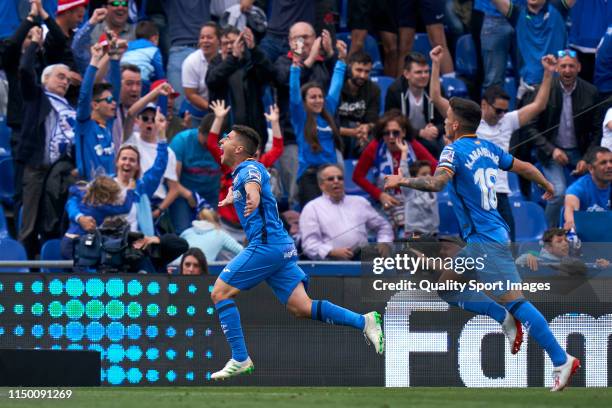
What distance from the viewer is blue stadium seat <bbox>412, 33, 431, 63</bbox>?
16.6 metres

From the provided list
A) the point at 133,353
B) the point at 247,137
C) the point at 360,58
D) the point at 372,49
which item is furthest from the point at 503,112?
the point at 133,353

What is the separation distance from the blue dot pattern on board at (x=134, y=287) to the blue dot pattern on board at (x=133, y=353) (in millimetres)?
475

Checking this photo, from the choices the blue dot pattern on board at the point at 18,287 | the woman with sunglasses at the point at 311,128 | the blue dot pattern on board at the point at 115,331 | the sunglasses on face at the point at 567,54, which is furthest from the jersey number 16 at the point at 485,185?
the sunglasses on face at the point at 567,54

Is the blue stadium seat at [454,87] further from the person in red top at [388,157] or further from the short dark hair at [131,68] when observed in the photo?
the short dark hair at [131,68]

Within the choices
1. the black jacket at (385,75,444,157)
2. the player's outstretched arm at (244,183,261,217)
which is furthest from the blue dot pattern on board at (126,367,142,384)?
the black jacket at (385,75,444,157)

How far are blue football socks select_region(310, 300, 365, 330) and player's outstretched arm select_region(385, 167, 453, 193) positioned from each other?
3.91ft

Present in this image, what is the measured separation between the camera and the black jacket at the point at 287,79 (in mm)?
14523

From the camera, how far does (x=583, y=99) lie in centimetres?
1468

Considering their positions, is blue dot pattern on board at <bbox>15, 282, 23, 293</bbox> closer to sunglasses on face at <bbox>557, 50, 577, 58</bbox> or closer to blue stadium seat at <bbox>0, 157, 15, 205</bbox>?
blue stadium seat at <bbox>0, 157, 15, 205</bbox>

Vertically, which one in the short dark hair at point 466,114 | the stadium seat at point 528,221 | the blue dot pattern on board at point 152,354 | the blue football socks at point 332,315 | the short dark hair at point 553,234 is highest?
the short dark hair at point 466,114

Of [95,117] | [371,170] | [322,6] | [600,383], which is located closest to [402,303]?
[600,383]

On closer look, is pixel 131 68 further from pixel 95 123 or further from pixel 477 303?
pixel 477 303

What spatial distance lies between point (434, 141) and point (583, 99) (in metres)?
1.82

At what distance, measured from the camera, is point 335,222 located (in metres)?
13.2
